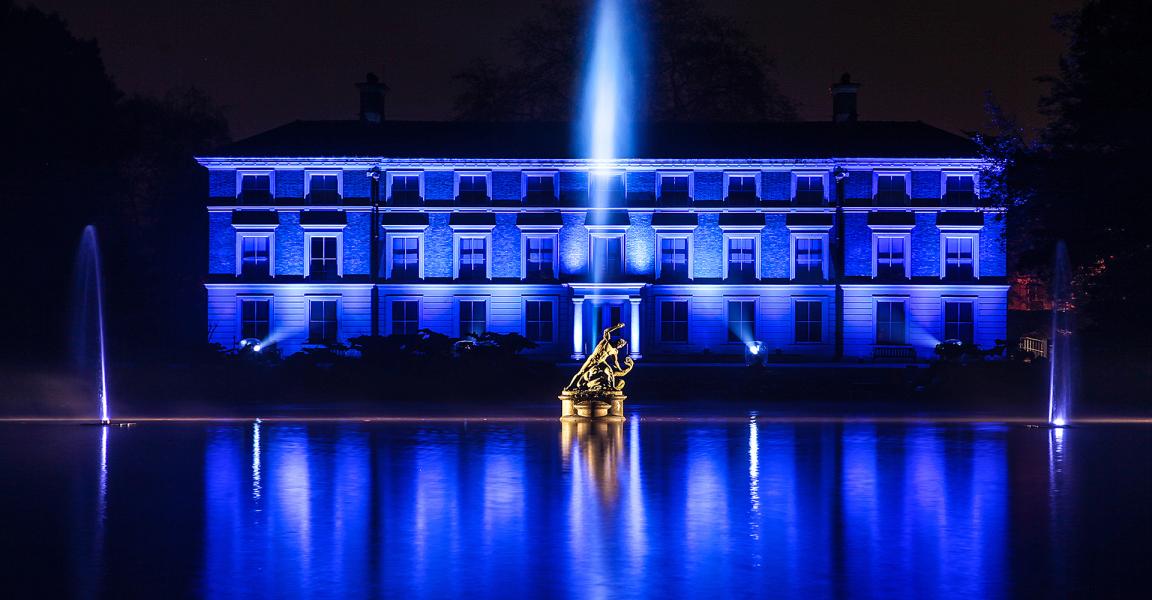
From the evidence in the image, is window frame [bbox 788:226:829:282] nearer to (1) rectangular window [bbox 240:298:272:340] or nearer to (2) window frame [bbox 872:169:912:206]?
(2) window frame [bbox 872:169:912:206]

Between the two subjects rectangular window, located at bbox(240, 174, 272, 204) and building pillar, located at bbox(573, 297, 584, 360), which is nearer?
building pillar, located at bbox(573, 297, 584, 360)

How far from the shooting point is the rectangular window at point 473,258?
56000 millimetres

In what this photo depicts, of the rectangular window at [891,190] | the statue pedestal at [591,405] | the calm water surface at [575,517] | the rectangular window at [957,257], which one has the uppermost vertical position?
the rectangular window at [891,190]

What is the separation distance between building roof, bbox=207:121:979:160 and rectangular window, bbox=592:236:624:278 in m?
3.68

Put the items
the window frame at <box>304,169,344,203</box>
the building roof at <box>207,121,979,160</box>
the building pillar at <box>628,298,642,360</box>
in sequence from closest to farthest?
the building pillar at <box>628,298,642,360</box> < the building roof at <box>207,121,979,160</box> < the window frame at <box>304,169,344,203</box>

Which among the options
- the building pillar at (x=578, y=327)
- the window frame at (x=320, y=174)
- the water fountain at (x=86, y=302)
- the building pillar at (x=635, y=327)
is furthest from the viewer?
the window frame at (x=320, y=174)

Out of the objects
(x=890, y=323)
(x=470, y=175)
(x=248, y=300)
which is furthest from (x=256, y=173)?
(x=890, y=323)

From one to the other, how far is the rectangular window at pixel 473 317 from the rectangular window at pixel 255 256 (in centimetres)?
836

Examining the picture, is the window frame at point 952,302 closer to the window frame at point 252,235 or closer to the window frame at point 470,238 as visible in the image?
the window frame at point 470,238

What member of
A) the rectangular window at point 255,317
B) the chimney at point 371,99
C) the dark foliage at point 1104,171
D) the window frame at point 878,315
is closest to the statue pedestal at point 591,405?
the dark foliage at point 1104,171

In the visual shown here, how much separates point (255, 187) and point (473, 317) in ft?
35.2

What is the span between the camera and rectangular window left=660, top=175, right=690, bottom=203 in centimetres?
5602

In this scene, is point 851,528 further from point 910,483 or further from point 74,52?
point 74,52

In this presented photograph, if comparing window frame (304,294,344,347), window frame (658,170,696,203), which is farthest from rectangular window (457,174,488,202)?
window frame (658,170,696,203)
